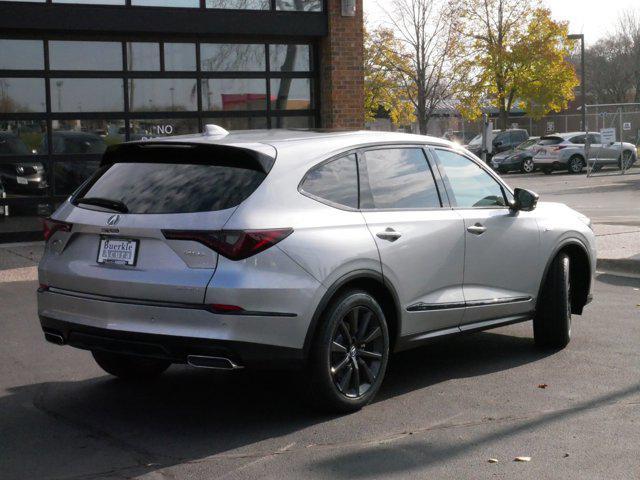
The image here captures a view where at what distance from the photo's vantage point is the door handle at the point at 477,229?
22.2ft

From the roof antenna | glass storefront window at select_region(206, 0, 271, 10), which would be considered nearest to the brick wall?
glass storefront window at select_region(206, 0, 271, 10)

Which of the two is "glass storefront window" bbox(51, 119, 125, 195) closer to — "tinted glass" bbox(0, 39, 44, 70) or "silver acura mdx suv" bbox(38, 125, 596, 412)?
"tinted glass" bbox(0, 39, 44, 70)

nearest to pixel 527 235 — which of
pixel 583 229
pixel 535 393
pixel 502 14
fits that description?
pixel 583 229

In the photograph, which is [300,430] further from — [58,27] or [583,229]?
[58,27]

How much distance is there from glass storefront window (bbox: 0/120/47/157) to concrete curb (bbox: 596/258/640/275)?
27.0 feet

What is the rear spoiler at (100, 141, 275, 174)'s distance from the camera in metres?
5.58

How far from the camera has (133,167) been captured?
19.2ft

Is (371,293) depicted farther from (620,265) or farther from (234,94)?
(234,94)

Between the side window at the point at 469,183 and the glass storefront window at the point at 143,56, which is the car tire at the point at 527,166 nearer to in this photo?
the glass storefront window at the point at 143,56

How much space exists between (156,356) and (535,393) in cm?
248

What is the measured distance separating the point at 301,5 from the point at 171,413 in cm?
1105

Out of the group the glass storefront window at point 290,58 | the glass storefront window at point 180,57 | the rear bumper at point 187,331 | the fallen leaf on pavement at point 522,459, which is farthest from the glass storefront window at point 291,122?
the fallen leaf on pavement at point 522,459

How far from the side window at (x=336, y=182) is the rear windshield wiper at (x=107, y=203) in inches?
40.2

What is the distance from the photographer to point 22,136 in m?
14.8
